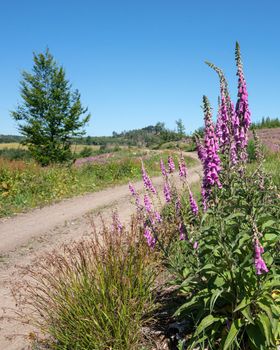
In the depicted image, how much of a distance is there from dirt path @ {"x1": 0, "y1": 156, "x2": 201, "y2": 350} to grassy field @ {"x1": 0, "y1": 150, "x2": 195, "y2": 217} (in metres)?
1.03

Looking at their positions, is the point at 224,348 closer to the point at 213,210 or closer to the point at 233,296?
the point at 233,296

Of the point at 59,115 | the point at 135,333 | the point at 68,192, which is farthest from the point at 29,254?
the point at 59,115

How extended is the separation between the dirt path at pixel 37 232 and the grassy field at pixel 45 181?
3.38ft

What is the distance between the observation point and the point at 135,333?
339cm

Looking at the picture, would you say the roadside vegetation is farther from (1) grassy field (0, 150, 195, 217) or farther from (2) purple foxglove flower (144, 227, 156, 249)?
(1) grassy field (0, 150, 195, 217)

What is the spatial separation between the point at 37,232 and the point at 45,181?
6854mm

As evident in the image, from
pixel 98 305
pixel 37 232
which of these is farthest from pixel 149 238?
pixel 37 232

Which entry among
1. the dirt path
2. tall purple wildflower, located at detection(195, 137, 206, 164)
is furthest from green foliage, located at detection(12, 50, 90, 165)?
tall purple wildflower, located at detection(195, 137, 206, 164)

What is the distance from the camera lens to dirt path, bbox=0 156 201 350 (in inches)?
191

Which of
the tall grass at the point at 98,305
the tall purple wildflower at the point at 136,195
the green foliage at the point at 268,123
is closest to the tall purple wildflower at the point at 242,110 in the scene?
the tall grass at the point at 98,305

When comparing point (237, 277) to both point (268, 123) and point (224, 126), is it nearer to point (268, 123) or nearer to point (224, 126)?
point (224, 126)

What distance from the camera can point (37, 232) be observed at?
9453 mm

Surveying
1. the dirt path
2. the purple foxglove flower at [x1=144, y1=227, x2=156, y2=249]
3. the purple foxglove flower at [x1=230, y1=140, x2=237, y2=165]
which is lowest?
the dirt path

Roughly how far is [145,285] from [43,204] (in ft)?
33.9
